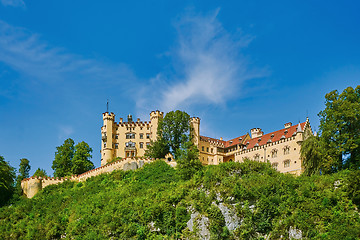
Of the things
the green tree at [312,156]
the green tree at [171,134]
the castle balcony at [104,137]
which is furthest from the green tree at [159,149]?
the green tree at [312,156]

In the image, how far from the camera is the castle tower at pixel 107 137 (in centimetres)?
8038

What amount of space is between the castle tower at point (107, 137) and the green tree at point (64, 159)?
6121 mm

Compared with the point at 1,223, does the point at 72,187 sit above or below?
above

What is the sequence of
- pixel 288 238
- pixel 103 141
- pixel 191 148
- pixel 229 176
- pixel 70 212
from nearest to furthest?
pixel 288 238, pixel 229 176, pixel 70 212, pixel 191 148, pixel 103 141

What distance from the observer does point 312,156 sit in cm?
5406

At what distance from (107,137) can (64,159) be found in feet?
30.6

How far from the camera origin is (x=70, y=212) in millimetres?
53844

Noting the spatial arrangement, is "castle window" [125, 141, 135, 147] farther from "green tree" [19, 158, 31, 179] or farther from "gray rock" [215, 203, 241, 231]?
"gray rock" [215, 203, 241, 231]

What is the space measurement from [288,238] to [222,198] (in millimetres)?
7709

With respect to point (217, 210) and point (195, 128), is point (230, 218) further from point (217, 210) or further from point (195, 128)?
point (195, 128)

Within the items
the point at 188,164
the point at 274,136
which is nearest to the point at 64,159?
the point at 188,164

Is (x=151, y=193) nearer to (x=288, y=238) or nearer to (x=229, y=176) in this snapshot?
(x=229, y=176)

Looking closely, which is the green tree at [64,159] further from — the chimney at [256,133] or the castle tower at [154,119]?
the chimney at [256,133]

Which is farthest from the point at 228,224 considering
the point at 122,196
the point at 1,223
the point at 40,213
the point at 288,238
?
the point at 1,223
